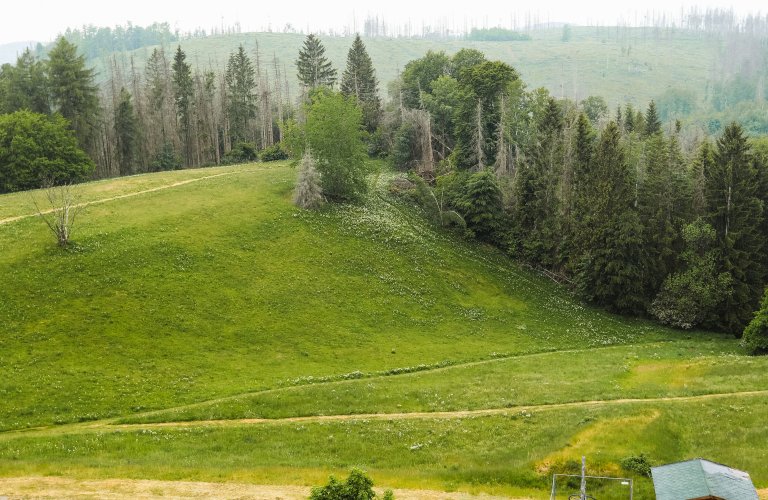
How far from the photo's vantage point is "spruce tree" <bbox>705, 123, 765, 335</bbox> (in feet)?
212

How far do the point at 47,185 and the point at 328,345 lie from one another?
4773 centimetres

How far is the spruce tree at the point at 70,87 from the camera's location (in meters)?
97.8

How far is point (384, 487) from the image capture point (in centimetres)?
2789

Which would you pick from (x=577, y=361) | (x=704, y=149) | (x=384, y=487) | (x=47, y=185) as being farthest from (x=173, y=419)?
(x=704, y=149)

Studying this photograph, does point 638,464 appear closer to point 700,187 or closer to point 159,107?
point 700,187

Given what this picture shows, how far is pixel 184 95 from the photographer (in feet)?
390

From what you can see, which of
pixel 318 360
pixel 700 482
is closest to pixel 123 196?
pixel 318 360

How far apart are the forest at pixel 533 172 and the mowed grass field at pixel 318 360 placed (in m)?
4.03

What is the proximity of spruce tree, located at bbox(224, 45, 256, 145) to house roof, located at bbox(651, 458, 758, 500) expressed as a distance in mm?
114472

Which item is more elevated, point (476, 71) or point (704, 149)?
point (476, 71)

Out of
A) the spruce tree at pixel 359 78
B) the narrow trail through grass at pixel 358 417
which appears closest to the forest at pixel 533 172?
the spruce tree at pixel 359 78

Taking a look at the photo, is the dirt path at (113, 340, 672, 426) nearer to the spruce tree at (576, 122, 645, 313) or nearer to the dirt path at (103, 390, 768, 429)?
the dirt path at (103, 390, 768, 429)

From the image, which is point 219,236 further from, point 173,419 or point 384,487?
point 384,487

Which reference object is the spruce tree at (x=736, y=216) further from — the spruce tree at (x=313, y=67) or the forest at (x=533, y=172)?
the spruce tree at (x=313, y=67)
